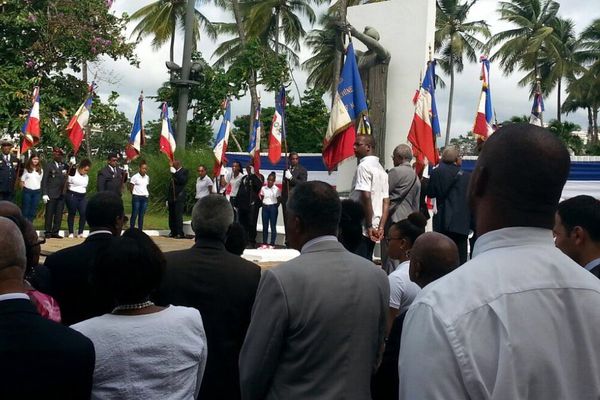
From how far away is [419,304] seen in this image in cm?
167

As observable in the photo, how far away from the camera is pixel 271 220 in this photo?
17.7 meters

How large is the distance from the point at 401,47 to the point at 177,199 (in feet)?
23.3

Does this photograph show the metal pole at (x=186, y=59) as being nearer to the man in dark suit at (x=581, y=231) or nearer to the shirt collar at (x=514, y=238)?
the man in dark suit at (x=581, y=231)

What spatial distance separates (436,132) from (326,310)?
9.47 meters

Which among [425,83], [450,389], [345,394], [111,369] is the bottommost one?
[345,394]

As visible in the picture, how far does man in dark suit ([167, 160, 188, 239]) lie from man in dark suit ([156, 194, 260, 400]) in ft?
49.5

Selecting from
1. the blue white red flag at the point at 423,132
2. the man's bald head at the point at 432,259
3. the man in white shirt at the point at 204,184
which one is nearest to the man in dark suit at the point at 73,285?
the man's bald head at the point at 432,259

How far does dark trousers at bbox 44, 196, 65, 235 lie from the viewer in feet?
56.3

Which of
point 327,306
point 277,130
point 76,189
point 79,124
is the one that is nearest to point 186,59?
point 277,130

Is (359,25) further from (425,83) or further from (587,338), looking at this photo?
(587,338)

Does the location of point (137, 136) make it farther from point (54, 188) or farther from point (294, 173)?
point (294, 173)

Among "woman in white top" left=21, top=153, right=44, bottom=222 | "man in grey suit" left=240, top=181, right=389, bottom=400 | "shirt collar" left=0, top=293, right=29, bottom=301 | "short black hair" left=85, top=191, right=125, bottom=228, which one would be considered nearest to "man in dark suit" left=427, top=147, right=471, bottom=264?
"short black hair" left=85, top=191, right=125, bottom=228

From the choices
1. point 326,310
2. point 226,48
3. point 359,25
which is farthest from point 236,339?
point 226,48

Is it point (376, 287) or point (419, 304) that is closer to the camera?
point (419, 304)
